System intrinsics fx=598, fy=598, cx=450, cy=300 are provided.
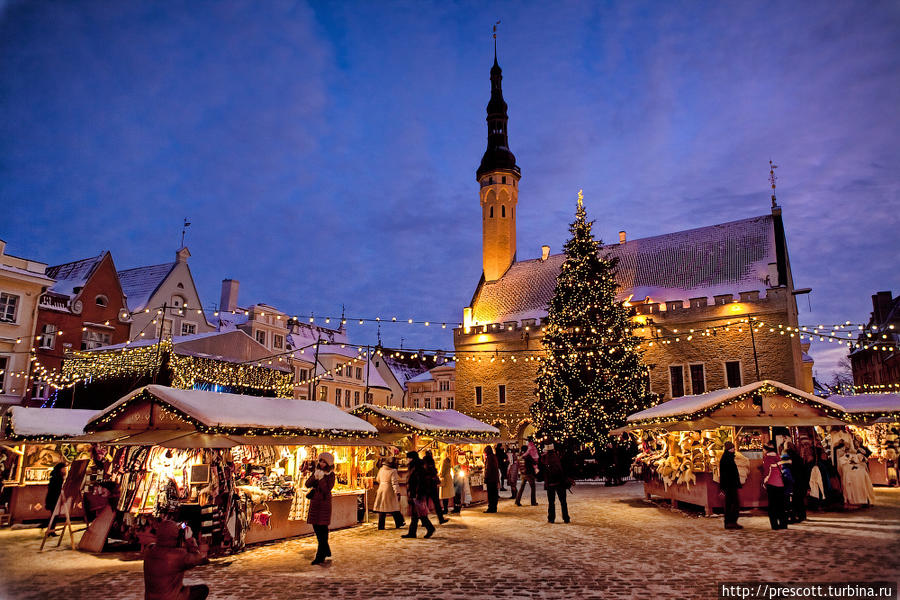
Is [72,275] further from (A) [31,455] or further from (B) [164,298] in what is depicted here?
(A) [31,455]

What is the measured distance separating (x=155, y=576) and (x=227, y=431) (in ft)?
17.0

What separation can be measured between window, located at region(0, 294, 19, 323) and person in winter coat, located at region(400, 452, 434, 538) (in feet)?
64.0

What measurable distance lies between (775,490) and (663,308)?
21753 mm

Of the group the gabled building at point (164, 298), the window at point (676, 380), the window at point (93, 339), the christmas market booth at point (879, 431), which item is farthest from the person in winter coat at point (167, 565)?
the window at point (676, 380)

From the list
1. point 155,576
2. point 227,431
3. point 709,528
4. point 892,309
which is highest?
point 892,309

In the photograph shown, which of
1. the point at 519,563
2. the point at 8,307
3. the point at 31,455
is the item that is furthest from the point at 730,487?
the point at 8,307

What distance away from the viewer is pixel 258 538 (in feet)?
33.1

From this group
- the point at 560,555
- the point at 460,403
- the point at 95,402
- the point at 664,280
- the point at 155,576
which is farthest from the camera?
the point at 460,403

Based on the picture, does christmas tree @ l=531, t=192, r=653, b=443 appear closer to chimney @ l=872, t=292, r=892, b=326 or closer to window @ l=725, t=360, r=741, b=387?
window @ l=725, t=360, r=741, b=387

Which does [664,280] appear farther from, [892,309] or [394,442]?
[394,442]

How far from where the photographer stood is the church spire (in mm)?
41000

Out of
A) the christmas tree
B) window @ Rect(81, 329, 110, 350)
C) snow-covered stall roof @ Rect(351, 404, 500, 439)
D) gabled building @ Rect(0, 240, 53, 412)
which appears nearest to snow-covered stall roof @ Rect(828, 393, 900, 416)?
the christmas tree

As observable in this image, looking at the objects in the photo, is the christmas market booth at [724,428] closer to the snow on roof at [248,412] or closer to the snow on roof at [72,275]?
the snow on roof at [248,412]

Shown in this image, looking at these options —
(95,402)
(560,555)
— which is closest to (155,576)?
(560,555)
